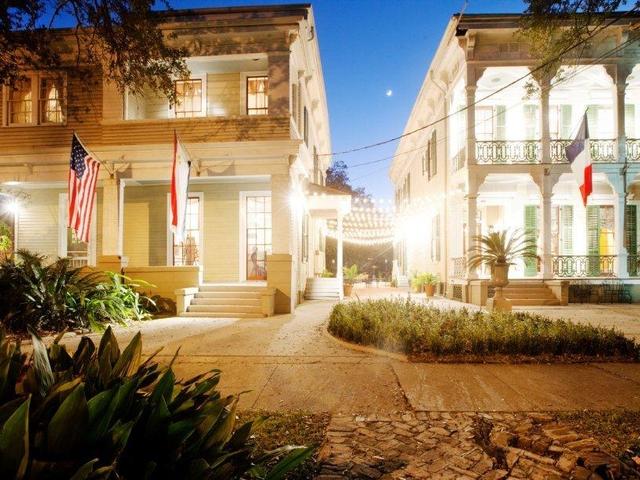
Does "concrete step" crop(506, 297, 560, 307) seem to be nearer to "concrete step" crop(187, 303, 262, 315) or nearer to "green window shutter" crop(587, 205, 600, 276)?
"green window shutter" crop(587, 205, 600, 276)

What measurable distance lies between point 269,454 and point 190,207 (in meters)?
12.3

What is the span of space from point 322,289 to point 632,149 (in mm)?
11957

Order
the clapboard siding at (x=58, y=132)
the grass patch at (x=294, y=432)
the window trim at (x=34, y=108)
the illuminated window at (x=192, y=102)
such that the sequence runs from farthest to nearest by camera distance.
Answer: the illuminated window at (x=192, y=102) < the window trim at (x=34, y=108) < the clapboard siding at (x=58, y=132) < the grass patch at (x=294, y=432)

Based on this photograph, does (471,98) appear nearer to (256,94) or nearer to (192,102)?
(256,94)

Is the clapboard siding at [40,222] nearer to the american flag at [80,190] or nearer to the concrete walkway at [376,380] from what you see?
the american flag at [80,190]

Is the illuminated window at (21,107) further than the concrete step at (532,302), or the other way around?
the concrete step at (532,302)

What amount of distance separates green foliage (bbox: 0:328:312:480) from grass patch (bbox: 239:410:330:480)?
818 millimetres

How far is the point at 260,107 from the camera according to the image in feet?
41.1

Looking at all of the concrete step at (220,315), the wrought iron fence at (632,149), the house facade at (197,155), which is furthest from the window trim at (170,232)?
the wrought iron fence at (632,149)

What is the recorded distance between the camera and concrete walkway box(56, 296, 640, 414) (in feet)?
13.9

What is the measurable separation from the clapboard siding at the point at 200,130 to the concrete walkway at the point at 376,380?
6.22 metres

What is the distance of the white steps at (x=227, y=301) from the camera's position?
35.4 ft

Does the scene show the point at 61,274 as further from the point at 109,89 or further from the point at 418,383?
the point at 418,383

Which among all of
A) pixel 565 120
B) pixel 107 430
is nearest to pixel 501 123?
pixel 565 120
